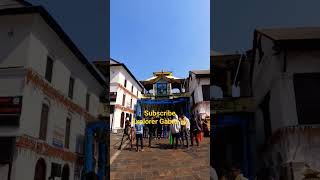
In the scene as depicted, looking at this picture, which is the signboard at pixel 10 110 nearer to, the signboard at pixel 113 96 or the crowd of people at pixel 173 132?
the signboard at pixel 113 96

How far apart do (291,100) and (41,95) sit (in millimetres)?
7492

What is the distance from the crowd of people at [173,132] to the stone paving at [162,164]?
0.22m

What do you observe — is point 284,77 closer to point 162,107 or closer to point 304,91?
point 304,91

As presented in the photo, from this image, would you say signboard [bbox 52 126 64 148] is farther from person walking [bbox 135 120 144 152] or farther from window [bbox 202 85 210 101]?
window [bbox 202 85 210 101]

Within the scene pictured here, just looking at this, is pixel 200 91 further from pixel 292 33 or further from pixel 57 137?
pixel 57 137

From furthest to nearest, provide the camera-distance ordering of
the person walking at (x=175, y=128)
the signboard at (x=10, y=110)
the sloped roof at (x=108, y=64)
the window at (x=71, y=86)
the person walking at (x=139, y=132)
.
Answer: the window at (x=71, y=86), the sloped roof at (x=108, y=64), the person walking at (x=139, y=132), the person walking at (x=175, y=128), the signboard at (x=10, y=110)

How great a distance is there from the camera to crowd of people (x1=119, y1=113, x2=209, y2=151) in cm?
1128

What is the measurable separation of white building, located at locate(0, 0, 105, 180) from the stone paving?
2345mm

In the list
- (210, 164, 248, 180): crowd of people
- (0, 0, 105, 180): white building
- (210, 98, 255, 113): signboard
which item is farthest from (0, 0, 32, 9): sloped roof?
(210, 164, 248, 180): crowd of people

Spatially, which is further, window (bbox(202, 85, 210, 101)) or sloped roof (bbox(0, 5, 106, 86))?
window (bbox(202, 85, 210, 101))

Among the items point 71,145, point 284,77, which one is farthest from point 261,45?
point 71,145

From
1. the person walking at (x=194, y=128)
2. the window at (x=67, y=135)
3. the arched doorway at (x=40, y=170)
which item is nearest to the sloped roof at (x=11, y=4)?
the window at (x=67, y=135)

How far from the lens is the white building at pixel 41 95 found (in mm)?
10633

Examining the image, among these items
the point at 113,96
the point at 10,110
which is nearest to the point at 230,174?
the point at 113,96
